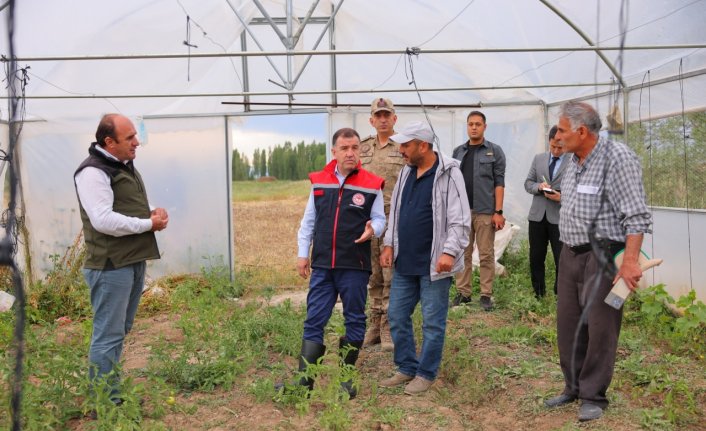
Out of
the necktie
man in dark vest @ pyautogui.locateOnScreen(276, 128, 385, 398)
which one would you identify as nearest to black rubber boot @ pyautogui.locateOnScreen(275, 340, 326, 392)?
man in dark vest @ pyautogui.locateOnScreen(276, 128, 385, 398)

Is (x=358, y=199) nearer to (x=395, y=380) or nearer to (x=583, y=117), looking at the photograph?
(x=395, y=380)

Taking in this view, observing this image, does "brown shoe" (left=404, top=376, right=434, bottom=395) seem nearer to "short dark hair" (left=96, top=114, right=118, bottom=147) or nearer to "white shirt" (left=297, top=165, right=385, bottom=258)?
"white shirt" (left=297, top=165, right=385, bottom=258)

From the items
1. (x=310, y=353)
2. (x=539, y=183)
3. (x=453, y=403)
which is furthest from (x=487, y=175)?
(x=310, y=353)

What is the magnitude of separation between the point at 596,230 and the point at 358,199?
1.40 meters

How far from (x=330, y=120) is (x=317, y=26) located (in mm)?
1224

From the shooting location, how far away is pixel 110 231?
3480mm

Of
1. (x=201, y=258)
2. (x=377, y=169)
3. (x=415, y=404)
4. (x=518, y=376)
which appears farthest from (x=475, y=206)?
(x=201, y=258)

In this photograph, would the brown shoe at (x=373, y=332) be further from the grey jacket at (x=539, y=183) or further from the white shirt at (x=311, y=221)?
the grey jacket at (x=539, y=183)

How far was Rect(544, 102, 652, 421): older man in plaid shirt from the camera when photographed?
3.09m

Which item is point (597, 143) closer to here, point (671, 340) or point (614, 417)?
point (614, 417)

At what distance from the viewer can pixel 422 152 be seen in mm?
3893

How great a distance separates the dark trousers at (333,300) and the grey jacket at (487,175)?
8.48 feet

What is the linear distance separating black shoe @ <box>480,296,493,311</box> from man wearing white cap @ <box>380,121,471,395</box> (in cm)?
230

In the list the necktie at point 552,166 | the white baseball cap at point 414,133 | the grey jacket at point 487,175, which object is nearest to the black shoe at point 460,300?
the grey jacket at point 487,175
